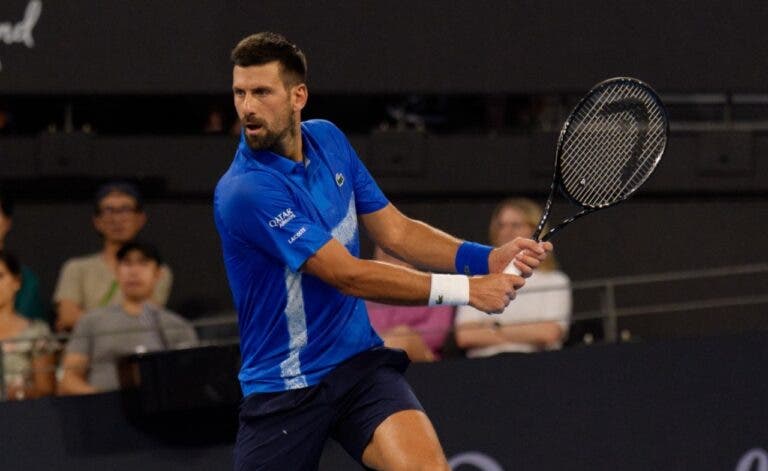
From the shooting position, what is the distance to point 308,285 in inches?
178

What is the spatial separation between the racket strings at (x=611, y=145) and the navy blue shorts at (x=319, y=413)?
2.53 feet

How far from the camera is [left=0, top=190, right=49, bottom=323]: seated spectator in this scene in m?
6.75

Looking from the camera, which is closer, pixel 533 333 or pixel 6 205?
pixel 533 333

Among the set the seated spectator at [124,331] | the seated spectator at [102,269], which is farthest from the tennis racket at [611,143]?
the seated spectator at [102,269]

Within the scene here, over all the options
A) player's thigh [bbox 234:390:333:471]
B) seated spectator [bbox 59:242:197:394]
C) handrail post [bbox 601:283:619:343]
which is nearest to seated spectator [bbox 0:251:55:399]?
seated spectator [bbox 59:242:197:394]

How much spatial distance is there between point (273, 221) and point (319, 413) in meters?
0.54

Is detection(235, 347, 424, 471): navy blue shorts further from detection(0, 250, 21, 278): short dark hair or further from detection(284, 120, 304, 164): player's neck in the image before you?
detection(0, 250, 21, 278): short dark hair

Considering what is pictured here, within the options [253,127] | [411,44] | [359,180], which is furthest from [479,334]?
[253,127]

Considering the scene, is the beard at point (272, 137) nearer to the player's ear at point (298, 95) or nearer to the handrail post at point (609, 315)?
the player's ear at point (298, 95)

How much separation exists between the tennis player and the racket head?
371mm

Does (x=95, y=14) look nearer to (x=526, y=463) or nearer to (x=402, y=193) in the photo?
(x=402, y=193)

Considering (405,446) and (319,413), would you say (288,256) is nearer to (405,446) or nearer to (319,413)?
(319,413)

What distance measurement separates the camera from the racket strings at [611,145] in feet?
16.0

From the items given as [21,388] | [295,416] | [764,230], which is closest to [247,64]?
[295,416]
